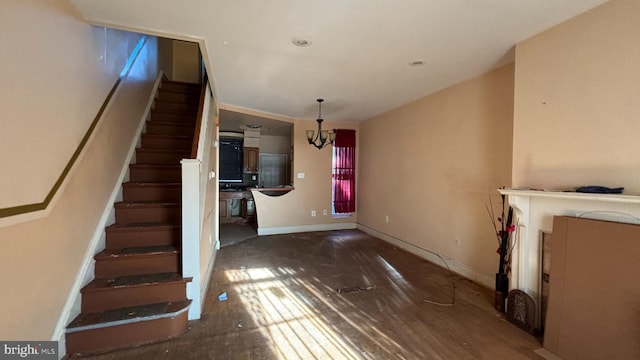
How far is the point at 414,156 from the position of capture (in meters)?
4.45

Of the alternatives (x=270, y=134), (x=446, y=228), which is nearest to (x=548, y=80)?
(x=446, y=228)

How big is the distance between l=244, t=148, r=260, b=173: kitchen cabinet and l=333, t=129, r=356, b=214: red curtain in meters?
2.56

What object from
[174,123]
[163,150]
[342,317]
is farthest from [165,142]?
[342,317]

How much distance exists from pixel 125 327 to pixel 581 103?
12.8 feet

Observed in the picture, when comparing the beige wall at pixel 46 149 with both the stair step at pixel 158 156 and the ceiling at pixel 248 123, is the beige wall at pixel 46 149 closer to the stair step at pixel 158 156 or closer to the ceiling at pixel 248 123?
the stair step at pixel 158 156

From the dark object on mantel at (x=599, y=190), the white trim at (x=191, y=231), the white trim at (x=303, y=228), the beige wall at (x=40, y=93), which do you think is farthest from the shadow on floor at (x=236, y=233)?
the dark object on mantel at (x=599, y=190)

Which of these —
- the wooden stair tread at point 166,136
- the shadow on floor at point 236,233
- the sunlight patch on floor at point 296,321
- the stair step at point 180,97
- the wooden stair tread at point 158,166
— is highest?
the stair step at point 180,97

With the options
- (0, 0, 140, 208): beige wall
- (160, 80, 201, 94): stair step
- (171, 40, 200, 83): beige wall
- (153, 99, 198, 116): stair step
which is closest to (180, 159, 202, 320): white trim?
(0, 0, 140, 208): beige wall

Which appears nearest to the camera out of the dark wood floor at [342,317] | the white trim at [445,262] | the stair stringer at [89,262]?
the stair stringer at [89,262]

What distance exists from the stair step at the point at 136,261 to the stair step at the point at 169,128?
198cm

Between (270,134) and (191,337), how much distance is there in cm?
624

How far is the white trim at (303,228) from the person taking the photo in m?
5.69

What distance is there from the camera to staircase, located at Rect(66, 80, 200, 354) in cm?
199

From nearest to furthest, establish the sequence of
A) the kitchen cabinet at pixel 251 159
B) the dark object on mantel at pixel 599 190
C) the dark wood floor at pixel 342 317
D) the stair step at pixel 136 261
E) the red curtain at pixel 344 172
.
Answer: the dark object on mantel at pixel 599 190 → the dark wood floor at pixel 342 317 → the stair step at pixel 136 261 → the red curtain at pixel 344 172 → the kitchen cabinet at pixel 251 159
